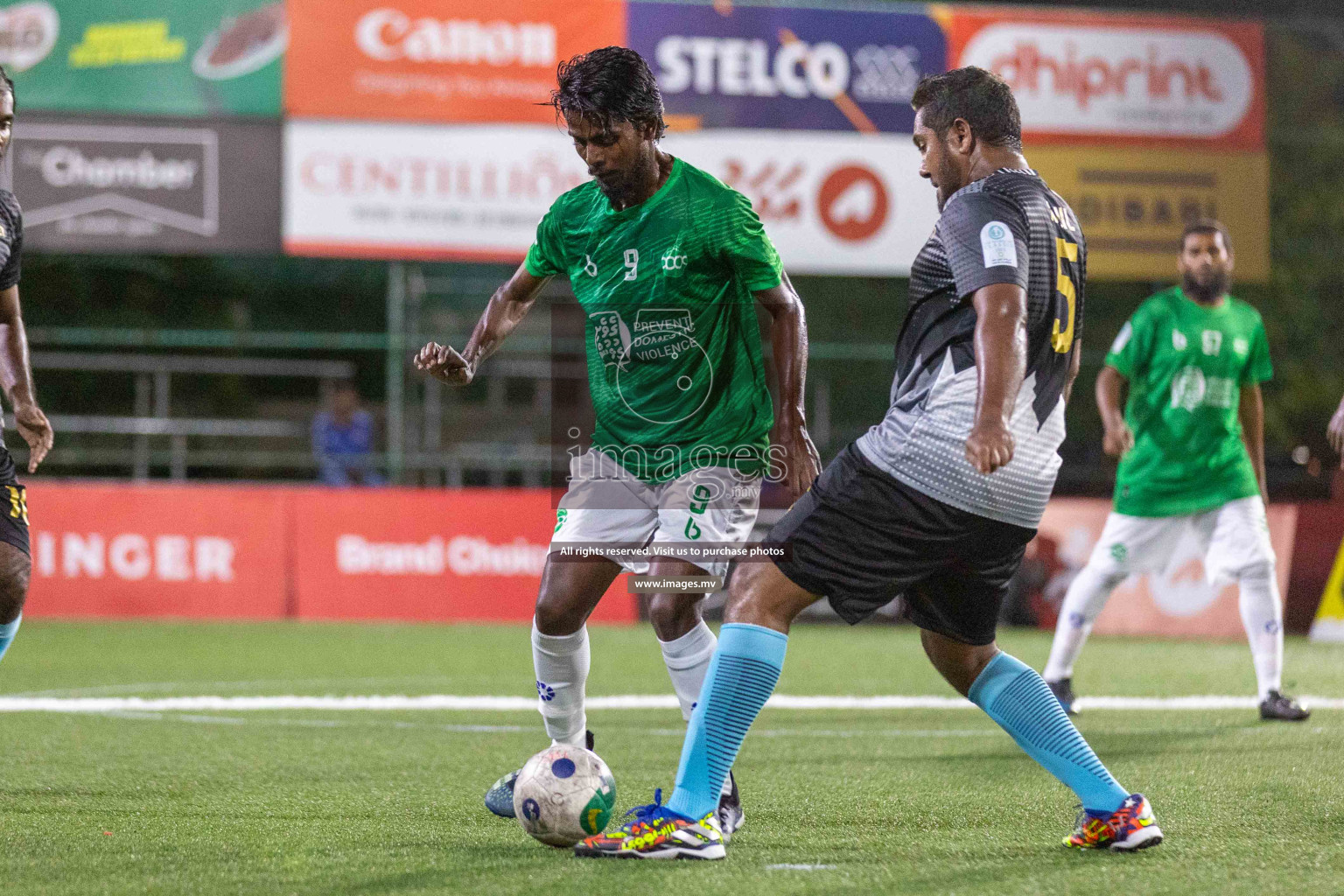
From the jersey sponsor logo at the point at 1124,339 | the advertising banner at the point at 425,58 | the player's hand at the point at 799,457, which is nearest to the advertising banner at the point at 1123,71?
the advertising banner at the point at 425,58

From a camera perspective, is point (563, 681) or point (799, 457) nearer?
point (799, 457)

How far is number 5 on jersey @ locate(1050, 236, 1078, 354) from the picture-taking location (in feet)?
14.3

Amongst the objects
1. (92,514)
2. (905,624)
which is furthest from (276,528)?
(905,624)

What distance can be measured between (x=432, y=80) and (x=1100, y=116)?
A: 7.61 metres

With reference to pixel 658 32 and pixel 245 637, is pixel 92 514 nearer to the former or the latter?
pixel 245 637

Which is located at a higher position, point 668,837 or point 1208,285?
point 1208,285

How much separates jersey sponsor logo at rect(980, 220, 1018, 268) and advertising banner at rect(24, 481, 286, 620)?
11921mm

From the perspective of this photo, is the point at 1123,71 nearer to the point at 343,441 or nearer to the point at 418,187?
the point at 418,187

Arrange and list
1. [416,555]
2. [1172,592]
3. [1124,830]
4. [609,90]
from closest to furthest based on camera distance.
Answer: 1. [1124,830]
2. [609,90]
3. [1172,592]
4. [416,555]

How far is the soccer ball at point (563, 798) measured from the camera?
4578mm

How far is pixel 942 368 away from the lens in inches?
170

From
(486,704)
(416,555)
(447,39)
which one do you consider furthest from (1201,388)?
(447,39)

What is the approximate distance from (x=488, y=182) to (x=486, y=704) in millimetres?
9769

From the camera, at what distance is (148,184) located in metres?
17.1
